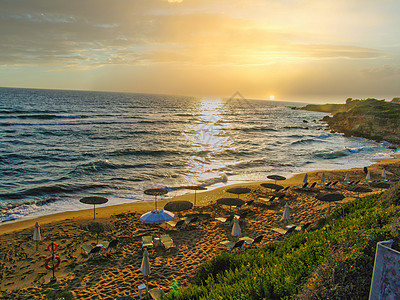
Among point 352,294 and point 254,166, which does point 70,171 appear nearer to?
point 254,166

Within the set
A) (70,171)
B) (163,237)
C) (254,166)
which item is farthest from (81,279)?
(254,166)

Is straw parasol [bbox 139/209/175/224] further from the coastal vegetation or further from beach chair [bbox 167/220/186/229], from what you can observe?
the coastal vegetation

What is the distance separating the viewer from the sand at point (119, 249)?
8695 mm

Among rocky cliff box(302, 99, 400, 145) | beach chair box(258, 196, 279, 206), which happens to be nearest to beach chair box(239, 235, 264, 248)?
beach chair box(258, 196, 279, 206)

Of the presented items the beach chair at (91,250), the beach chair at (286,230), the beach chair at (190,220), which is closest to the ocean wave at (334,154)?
the beach chair at (286,230)

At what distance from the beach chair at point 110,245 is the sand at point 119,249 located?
0.22 metres

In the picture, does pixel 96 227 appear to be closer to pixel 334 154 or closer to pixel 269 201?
pixel 269 201

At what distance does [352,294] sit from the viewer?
4.28 meters

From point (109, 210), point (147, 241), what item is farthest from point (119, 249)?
point (109, 210)

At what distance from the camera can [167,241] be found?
37.7 feet

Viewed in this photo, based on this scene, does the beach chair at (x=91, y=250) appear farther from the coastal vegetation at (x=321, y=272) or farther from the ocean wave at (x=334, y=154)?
the ocean wave at (x=334, y=154)

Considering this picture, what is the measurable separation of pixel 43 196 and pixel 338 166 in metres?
29.9

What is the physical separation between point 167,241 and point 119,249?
83.2 inches

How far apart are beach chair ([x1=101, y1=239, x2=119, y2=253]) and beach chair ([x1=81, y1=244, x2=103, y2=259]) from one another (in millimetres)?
243
